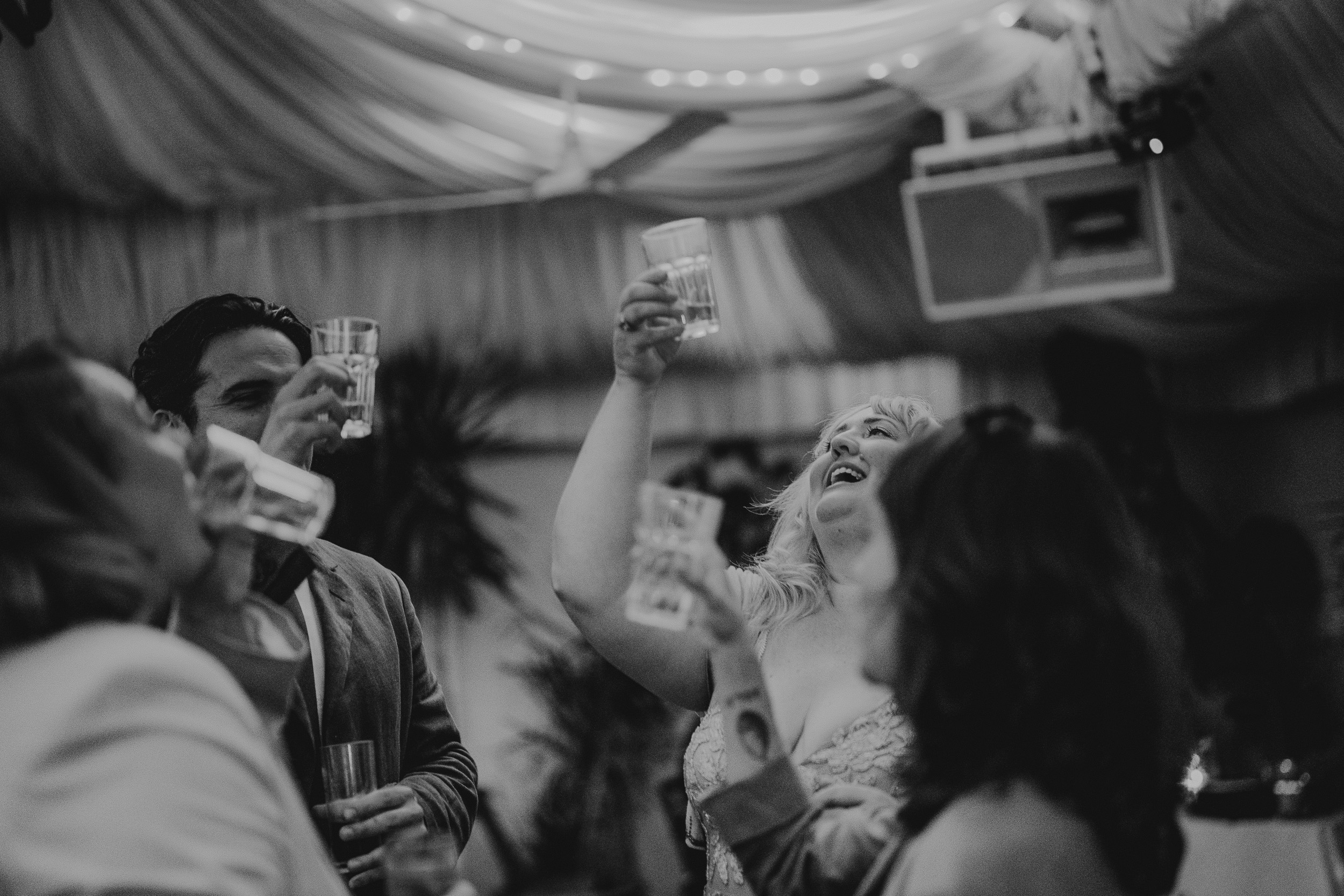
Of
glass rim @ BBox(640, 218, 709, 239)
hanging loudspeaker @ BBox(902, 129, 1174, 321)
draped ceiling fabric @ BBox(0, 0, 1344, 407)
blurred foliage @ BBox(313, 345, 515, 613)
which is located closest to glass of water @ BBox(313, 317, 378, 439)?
glass rim @ BBox(640, 218, 709, 239)

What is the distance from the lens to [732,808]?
1387 mm

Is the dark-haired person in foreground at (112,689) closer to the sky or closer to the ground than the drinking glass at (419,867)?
closer to the sky

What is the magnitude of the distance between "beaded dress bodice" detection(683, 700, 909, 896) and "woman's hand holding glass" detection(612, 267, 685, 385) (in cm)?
45

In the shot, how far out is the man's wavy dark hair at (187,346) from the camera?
206 cm

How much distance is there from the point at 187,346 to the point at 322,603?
0.44m

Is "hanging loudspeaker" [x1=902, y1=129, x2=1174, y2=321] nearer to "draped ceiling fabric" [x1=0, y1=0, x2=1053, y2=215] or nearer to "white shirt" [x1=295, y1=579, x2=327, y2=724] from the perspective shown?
"draped ceiling fabric" [x1=0, y1=0, x2=1053, y2=215]

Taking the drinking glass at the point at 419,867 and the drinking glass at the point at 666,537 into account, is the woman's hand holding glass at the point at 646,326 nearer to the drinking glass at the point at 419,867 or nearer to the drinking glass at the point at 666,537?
the drinking glass at the point at 666,537

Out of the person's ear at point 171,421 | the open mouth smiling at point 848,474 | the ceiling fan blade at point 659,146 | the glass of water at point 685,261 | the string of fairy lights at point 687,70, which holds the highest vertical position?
the string of fairy lights at point 687,70

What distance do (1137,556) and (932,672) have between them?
0.23 meters

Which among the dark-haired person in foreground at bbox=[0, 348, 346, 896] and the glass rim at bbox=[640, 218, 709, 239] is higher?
the glass rim at bbox=[640, 218, 709, 239]

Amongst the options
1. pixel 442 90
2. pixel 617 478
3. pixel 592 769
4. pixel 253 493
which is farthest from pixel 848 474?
pixel 592 769

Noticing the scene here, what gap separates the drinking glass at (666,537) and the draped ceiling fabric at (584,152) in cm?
267

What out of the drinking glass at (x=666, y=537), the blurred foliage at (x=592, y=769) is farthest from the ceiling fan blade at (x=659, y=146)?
the drinking glass at (x=666, y=537)

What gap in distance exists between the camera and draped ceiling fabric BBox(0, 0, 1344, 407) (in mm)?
3838
